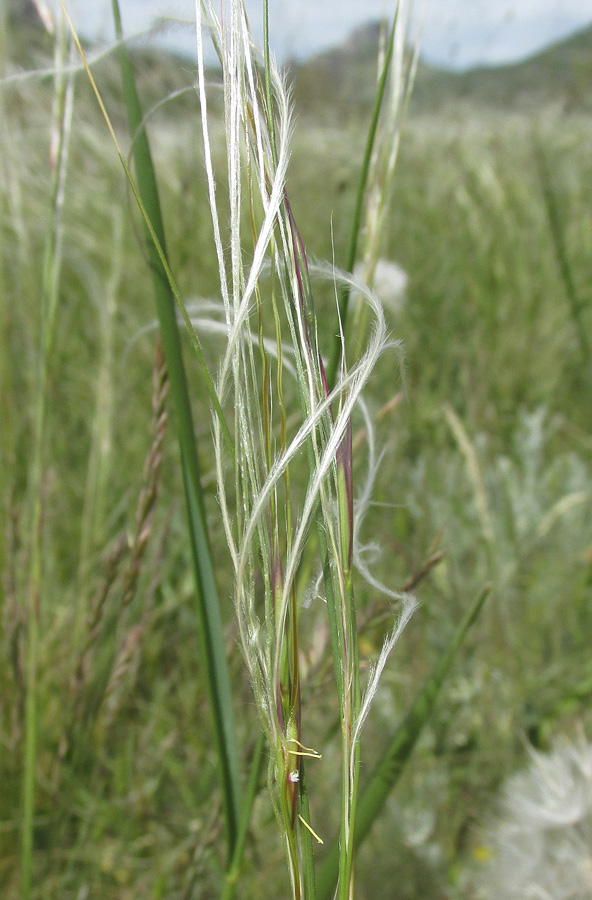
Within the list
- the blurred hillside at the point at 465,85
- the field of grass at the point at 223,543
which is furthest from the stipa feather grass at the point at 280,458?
the blurred hillside at the point at 465,85

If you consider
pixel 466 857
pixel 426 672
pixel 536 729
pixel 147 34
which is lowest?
pixel 466 857

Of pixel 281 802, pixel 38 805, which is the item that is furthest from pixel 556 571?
pixel 281 802

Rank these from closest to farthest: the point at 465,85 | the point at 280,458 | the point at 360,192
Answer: the point at 280,458 < the point at 360,192 < the point at 465,85

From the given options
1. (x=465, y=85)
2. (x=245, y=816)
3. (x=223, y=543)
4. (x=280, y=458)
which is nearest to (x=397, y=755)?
(x=245, y=816)

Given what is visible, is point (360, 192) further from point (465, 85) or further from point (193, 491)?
point (465, 85)

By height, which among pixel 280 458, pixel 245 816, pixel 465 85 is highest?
pixel 465 85

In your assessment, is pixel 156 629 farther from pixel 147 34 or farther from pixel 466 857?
pixel 147 34
